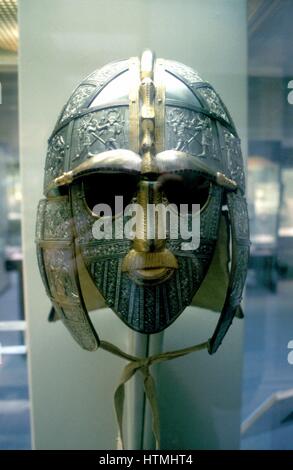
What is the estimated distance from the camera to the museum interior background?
109 cm

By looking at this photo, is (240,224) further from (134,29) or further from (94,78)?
(134,29)

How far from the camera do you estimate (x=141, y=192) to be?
0.76 m

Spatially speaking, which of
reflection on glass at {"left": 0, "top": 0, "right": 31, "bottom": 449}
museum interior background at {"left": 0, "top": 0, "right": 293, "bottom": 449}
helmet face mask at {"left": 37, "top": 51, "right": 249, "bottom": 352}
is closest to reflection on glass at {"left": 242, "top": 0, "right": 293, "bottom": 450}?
museum interior background at {"left": 0, "top": 0, "right": 293, "bottom": 449}

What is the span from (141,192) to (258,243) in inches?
22.7

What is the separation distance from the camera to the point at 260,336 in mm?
1274

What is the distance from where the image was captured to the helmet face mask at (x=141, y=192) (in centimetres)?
76

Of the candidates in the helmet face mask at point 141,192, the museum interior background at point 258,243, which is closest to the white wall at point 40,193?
the museum interior background at point 258,243

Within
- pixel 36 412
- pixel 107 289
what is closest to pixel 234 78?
pixel 107 289

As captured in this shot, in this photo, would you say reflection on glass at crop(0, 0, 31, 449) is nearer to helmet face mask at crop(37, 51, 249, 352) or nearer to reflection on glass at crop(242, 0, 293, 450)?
helmet face mask at crop(37, 51, 249, 352)

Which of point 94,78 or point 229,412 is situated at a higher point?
point 94,78

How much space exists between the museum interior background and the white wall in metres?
0.02

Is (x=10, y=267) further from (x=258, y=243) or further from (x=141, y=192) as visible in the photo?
(x=258, y=243)

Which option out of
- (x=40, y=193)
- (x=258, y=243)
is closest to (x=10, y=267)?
(x=40, y=193)

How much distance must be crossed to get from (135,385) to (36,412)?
36 cm
